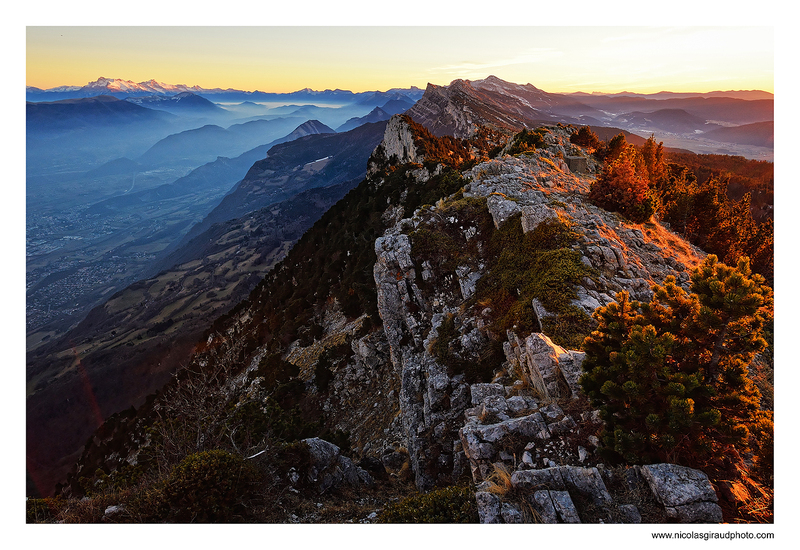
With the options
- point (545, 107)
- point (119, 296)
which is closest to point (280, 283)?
point (545, 107)

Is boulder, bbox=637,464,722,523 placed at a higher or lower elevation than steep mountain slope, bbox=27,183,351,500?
higher

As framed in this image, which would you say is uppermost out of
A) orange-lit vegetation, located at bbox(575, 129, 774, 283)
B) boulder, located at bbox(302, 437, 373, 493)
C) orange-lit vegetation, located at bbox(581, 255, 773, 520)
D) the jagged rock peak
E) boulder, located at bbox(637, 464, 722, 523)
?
the jagged rock peak

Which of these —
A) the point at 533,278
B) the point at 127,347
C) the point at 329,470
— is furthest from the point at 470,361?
the point at 127,347

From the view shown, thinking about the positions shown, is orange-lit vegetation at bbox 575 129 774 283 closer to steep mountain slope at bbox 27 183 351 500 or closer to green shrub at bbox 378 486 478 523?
green shrub at bbox 378 486 478 523

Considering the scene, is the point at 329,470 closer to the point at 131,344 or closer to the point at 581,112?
the point at 131,344

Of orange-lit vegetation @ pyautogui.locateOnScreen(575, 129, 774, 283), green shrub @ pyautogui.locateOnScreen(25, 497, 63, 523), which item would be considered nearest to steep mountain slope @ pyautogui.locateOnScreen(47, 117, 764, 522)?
orange-lit vegetation @ pyautogui.locateOnScreen(575, 129, 774, 283)

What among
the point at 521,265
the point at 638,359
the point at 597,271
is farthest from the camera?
the point at 521,265

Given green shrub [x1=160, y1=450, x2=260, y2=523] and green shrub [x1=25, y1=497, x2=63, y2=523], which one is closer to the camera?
green shrub [x1=160, y1=450, x2=260, y2=523]
